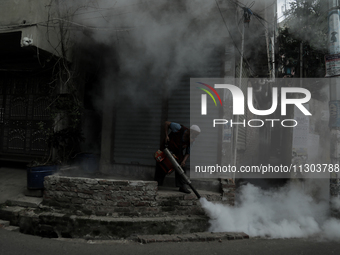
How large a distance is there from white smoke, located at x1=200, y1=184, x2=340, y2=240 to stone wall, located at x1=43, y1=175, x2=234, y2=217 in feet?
1.35

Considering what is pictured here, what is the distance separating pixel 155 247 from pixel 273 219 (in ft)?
7.67

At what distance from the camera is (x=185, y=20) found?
222 inches

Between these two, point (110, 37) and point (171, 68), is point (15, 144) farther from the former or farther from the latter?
point (171, 68)

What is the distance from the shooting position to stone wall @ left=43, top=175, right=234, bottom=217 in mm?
4340

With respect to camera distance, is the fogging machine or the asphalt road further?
the fogging machine

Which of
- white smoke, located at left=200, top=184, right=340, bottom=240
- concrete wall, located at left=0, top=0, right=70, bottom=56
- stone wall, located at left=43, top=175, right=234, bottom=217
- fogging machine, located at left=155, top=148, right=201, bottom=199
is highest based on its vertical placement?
concrete wall, located at left=0, top=0, right=70, bottom=56

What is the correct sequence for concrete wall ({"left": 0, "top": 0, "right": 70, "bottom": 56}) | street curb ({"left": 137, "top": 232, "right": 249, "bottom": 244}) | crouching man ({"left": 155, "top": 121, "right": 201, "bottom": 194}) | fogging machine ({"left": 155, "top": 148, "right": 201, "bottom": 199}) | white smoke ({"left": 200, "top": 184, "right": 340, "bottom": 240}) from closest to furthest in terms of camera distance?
street curb ({"left": 137, "top": 232, "right": 249, "bottom": 244}) < white smoke ({"left": 200, "top": 184, "right": 340, "bottom": 240}) < fogging machine ({"left": 155, "top": 148, "right": 201, "bottom": 199}) < crouching man ({"left": 155, "top": 121, "right": 201, "bottom": 194}) < concrete wall ({"left": 0, "top": 0, "right": 70, "bottom": 56})

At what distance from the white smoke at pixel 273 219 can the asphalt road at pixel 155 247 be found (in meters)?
0.29

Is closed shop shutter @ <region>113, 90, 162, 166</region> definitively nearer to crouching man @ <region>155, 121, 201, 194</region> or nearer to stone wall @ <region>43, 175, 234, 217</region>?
crouching man @ <region>155, 121, 201, 194</region>

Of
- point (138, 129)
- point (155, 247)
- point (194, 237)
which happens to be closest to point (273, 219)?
point (194, 237)

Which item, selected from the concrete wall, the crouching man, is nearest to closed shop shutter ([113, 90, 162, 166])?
the crouching man

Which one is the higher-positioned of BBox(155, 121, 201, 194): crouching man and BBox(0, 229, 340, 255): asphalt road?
BBox(155, 121, 201, 194): crouching man

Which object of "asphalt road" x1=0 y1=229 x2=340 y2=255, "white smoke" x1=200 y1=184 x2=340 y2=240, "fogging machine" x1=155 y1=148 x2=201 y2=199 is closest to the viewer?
"asphalt road" x1=0 y1=229 x2=340 y2=255

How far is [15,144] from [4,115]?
90 cm
